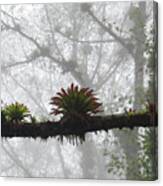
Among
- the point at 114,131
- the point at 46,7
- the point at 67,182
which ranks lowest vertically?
the point at 67,182

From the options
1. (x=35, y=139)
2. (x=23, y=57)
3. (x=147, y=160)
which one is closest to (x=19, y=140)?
(x=35, y=139)

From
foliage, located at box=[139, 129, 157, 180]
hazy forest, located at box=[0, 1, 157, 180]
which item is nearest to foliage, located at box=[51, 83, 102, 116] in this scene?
hazy forest, located at box=[0, 1, 157, 180]

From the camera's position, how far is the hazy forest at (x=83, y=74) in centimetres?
286

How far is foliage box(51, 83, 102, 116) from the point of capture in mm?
2904

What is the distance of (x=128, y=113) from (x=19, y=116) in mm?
415

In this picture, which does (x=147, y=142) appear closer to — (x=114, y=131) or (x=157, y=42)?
(x=114, y=131)

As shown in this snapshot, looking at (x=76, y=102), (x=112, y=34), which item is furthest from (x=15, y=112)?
(x=112, y=34)

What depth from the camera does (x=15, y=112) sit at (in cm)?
298

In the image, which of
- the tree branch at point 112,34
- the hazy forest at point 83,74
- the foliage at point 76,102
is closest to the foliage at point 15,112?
the hazy forest at point 83,74

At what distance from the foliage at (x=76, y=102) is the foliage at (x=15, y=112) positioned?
12 cm

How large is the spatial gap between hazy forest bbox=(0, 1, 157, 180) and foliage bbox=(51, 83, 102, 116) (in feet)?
0.07

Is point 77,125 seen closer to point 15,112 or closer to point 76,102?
point 76,102

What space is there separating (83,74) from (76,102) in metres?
0.11

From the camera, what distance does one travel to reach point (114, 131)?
2.89 m
